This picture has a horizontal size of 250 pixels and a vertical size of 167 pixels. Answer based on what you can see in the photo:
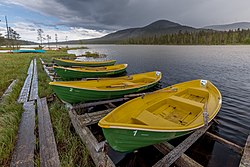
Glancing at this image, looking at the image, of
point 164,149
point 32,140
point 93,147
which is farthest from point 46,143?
point 164,149

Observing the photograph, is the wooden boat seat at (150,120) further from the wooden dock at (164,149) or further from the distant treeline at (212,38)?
the distant treeline at (212,38)

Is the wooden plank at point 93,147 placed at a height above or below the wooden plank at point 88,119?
below

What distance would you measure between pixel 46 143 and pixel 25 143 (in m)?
0.54

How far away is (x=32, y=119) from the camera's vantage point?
4.45m

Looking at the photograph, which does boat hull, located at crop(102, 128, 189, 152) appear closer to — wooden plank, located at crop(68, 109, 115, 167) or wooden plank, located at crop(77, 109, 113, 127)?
wooden plank, located at crop(68, 109, 115, 167)

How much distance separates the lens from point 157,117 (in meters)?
4.09

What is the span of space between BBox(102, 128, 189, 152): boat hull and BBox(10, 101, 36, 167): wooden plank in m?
1.79

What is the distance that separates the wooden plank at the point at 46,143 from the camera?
2829 mm

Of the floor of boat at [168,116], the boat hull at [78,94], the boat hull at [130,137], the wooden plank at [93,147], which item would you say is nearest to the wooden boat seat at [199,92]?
the floor of boat at [168,116]

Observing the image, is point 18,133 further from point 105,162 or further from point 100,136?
point 105,162

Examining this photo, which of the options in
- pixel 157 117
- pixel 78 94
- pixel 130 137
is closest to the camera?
pixel 130 137

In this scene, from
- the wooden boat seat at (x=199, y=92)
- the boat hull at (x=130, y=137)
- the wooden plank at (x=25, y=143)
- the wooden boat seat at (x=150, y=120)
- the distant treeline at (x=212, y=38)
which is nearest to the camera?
the boat hull at (x=130, y=137)

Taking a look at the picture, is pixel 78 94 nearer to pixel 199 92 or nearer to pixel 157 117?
pixel 157 117

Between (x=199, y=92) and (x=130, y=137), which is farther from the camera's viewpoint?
(x=199, y=92)
